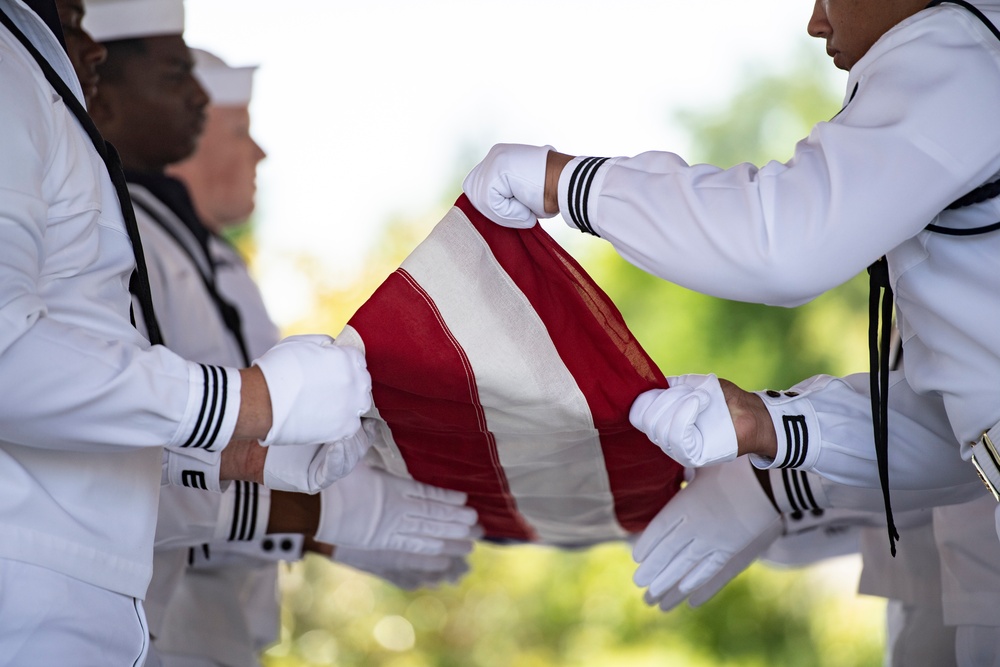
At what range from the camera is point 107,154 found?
1.57m

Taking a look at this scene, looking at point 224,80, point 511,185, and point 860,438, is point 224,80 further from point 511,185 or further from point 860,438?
point 860,438

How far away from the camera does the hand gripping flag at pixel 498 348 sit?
1650 mm

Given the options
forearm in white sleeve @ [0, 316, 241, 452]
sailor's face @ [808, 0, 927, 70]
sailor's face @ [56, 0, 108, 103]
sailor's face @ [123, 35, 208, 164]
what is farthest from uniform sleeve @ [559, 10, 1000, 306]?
sailor's face @ [123, 35, 208, 164]

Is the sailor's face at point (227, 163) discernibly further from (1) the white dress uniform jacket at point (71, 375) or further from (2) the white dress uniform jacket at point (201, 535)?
(1) the white dress uniform jacket at point (71, 375)

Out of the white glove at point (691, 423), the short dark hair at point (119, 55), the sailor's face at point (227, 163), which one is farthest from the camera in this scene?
the sailor's face at point (227, 163)

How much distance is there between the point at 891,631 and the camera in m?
2.56

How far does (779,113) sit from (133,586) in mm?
8221

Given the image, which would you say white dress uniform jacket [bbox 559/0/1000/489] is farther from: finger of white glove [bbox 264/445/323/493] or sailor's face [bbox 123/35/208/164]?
sailor's face [bbox 123/35/208/164]

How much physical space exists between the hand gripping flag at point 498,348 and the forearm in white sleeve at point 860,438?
0.23m

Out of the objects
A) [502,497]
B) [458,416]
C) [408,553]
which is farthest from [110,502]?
[408,553]

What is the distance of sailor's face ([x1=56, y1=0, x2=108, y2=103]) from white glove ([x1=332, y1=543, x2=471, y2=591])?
3.93ft

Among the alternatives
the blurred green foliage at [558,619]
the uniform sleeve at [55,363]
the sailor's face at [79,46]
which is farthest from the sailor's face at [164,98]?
the blurred green foliage at [558,619]

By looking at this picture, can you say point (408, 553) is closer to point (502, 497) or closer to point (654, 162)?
point (502, 497)

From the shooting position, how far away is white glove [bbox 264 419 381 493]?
1.73m
